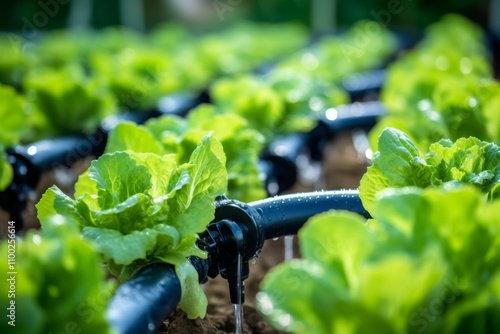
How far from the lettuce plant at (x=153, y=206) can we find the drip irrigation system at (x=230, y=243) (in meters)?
0.08

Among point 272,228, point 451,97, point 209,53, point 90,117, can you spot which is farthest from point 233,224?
point 209,53

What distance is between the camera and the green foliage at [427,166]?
2184 millimetres

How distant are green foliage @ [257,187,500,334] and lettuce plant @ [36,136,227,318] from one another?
20.4 inches

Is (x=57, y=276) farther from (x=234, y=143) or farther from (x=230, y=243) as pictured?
(x=234, y=143)

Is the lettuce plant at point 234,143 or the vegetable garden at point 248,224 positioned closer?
the vegetable garden at point 248,224

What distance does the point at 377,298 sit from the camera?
138 cm

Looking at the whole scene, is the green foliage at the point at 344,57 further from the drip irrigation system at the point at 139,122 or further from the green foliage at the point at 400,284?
the green foliage at the point at 400,284

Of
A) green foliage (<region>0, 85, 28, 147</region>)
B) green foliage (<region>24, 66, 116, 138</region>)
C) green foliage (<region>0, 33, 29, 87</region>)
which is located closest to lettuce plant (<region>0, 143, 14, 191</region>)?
green foliage (<region>0, 85, 28, 147</region>)

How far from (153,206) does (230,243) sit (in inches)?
13.6

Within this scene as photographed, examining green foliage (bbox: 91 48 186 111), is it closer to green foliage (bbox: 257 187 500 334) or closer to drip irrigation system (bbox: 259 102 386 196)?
drip irrigation system (bbox: 259 102 386 196)

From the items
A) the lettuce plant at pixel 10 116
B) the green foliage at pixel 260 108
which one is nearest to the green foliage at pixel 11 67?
the green foliage at pixel 260 108

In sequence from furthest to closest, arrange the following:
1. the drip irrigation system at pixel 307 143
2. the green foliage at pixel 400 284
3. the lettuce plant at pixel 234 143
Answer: the drip irrigation system at pixel 307 143 < the lettuce plant at pixel 234 143 < the green foliage at pixel 400 284

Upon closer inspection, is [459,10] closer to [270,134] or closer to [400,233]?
[270,134]

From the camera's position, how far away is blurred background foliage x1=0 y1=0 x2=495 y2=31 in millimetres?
18844
